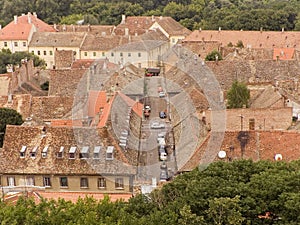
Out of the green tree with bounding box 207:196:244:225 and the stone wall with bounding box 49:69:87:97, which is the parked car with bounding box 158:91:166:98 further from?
the green tree with bounding box 207:196:244:225

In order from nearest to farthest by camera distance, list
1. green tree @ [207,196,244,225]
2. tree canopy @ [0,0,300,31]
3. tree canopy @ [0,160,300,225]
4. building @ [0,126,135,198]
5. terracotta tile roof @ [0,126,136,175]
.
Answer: green tree @ [207,196,244,225]
tree canopy @ [0,160,300,225]
building @ [0,126,135,198]
terracotta tile roof @ [0,126,136,175]
tree canopy @ [0,0,300,31]

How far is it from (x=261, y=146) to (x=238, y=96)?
10.5 m

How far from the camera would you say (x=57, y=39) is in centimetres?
8762

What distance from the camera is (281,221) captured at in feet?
75.9

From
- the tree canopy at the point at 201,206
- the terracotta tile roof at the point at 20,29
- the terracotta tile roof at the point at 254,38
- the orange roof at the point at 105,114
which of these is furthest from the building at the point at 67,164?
the terracotta tile roof at the point at 20,29

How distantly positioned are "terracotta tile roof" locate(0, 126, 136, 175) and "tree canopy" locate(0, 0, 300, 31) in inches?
2466

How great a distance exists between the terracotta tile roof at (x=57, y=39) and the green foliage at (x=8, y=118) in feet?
140

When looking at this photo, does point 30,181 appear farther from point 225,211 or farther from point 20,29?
point 20,29

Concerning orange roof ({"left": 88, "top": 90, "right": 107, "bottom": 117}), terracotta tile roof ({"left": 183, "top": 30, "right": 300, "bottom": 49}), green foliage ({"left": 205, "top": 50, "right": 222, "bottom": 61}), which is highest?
terracotta tile roof ({"left": 183, "top": 30, "right": 300, "bottom": 49})

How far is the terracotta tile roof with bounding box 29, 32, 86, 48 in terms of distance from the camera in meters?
85.8

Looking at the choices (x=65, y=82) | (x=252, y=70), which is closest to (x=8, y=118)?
(x=65, y=82)

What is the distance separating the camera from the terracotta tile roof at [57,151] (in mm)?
35188

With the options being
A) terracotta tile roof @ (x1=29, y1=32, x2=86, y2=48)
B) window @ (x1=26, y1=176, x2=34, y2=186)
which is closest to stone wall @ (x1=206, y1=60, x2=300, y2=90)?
window @ (x1=26, y1=176, x2=34, y2=186)

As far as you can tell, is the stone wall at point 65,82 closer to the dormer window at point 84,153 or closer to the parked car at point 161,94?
the parked car at point 161,94
